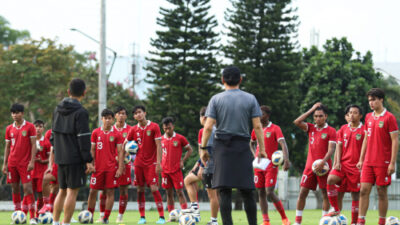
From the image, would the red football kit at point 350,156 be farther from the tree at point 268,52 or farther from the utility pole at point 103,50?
the tree at point 268,52

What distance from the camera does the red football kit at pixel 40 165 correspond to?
598 inches

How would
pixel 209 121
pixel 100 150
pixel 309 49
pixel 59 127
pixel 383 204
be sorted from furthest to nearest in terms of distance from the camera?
pixel 309 49 < pixel 100 150 < pixel 383 204 < pixel 59 127 < pixel 209 121

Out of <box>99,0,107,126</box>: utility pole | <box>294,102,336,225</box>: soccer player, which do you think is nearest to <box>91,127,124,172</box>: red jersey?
<box>294,102,336,225</box>: soccer player

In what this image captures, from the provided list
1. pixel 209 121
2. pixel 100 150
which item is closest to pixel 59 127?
pixel 209 121

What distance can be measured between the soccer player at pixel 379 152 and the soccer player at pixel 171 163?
511cm

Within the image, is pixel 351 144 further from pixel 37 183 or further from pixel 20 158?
pixel 37 183

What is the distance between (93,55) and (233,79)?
40.7 m

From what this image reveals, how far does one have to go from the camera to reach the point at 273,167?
12.9 meters

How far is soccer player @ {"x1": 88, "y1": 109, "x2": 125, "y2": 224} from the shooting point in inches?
559

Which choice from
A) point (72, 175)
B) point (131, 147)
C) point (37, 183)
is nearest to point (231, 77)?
point (72, 175)

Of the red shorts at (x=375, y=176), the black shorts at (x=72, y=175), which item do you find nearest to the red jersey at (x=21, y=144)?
the black shorts at (x=72, y=175)

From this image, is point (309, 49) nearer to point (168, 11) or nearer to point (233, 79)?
point (168, 11)

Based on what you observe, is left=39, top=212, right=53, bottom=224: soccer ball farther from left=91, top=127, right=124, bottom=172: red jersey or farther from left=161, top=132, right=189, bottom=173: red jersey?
Answer: left=161, top=132, right=189, bottom=173: red jersey

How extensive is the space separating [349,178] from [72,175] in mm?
5204
